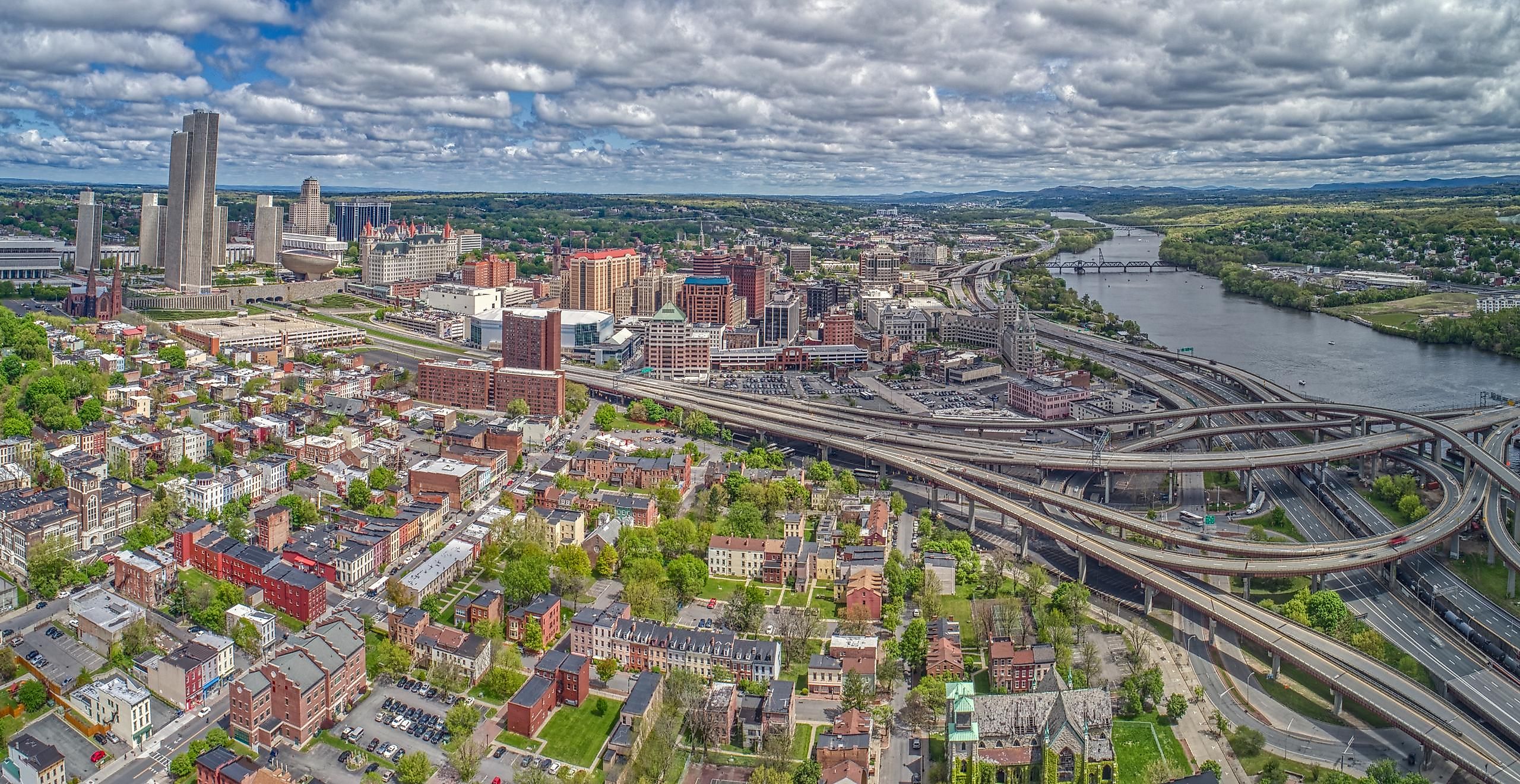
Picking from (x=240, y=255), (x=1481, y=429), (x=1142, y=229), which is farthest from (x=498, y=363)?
(x=1142, y=229)

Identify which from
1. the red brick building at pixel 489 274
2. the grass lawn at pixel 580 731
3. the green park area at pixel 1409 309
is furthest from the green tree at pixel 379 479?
the green park area at pixel 1409 309

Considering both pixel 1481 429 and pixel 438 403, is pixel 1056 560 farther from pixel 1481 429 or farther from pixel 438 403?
pixel 438 403

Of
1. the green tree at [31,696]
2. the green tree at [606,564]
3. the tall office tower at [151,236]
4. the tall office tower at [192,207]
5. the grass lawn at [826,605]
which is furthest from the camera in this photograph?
the tall office tower at [151,236]

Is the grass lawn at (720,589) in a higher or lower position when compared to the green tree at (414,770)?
higher

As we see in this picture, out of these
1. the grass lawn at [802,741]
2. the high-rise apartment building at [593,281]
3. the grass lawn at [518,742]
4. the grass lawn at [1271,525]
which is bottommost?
the grass lawn at [518,742]

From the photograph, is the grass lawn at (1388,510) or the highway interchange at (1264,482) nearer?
the highway interchange at (1264,482)

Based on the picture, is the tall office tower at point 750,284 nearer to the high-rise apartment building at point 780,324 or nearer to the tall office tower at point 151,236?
the high-rise apartment building at point 780,324

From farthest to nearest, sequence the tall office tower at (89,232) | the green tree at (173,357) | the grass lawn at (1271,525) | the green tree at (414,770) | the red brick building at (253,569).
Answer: the tall office tower at (89,232) < the green tree at (173,357) < the grass lawn at (1271,525) < the red brick building at (253,569) < the green tree at (414,770)

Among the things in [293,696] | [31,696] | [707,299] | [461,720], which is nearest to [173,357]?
[707,299]
